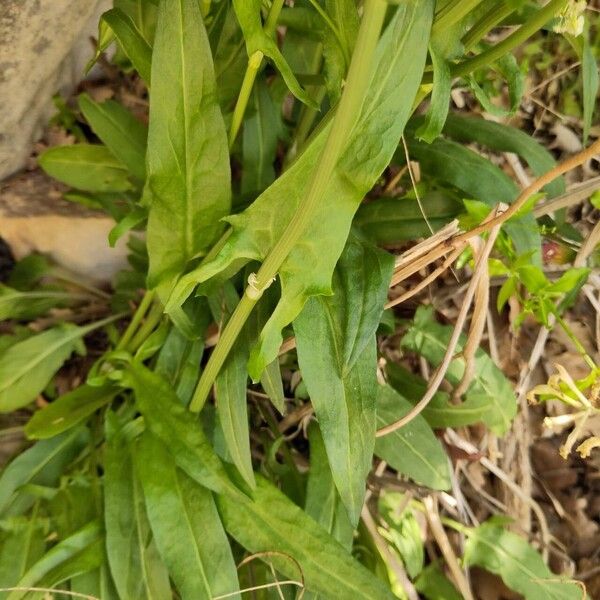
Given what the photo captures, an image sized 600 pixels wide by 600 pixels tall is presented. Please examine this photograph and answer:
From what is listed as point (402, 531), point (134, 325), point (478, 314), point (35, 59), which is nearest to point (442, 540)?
point (402, 531)

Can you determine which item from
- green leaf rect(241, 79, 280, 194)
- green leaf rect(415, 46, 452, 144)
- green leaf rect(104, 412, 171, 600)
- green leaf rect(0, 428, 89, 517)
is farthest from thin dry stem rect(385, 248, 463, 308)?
green leaf rect(0, 428, 89, 517)

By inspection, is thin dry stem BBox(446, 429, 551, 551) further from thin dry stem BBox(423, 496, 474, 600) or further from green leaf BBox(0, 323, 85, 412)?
green leaf BBox(0, 323, 85, 412)

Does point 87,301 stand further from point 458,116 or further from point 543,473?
point 543,473

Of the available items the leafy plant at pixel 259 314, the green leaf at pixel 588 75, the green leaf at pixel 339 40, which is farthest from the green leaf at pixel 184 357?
the green leaf at pixel 588 75

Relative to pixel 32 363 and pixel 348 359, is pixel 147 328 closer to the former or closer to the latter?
pixel 32 363

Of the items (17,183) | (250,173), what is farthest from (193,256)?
(17,183)

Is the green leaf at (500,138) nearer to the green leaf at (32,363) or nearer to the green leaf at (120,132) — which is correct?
the green leaf at (120,132)
